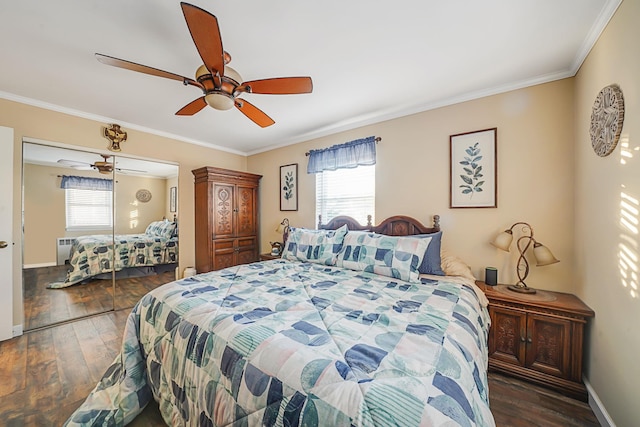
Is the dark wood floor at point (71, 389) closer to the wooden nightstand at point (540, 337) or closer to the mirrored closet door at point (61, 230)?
the wooden nightstand at point (540, 337)

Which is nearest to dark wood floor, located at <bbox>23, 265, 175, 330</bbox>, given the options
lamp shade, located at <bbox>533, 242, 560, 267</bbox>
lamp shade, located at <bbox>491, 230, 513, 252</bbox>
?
lamp shade, located at <bbox>491, 230, 513, 252</bbox>

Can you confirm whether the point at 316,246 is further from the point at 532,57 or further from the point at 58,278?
the point at 58,278

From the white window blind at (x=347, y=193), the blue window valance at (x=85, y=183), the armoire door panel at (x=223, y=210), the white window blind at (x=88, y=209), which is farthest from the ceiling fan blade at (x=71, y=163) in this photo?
the white window blind at (x=347, y=193)

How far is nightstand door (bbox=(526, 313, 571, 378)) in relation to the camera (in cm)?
178

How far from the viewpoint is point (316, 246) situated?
2.73m

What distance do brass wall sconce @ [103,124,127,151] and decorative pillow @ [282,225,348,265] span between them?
8.45 feet

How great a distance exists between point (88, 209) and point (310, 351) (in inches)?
146

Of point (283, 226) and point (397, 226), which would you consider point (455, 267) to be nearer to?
point (397, 226)

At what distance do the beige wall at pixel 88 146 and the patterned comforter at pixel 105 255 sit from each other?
1.60 feet

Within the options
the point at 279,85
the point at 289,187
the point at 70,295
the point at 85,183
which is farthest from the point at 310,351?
the point at 70,295

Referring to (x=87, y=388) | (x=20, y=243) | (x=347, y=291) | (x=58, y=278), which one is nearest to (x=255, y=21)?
(x=347, y=291)

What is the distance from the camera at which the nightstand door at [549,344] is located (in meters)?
1.78

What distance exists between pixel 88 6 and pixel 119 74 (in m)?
0.77

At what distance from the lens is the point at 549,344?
184 centimetres
